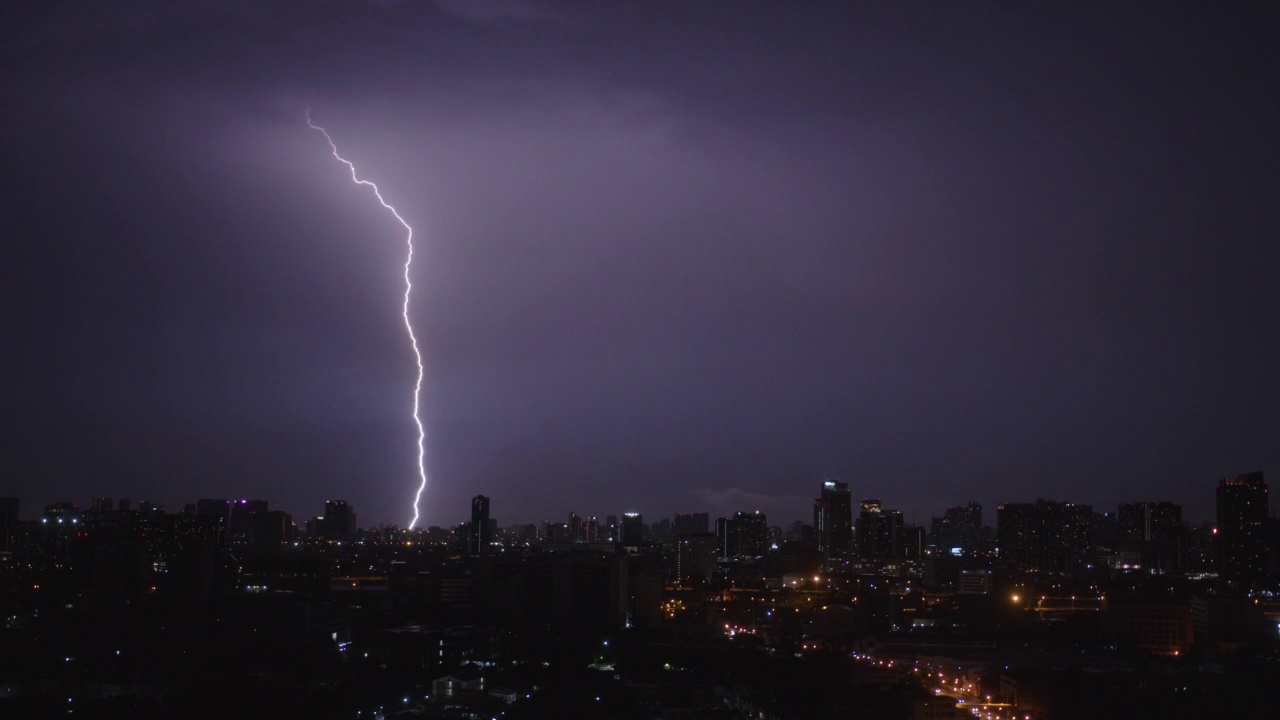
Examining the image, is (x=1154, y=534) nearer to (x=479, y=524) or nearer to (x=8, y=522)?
(x=479, y=524)

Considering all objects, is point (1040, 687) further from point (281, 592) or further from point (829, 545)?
point (829, 545)

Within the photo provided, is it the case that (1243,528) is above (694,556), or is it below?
above

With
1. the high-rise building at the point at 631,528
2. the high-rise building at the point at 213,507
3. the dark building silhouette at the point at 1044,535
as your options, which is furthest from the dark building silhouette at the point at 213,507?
the dark building silhouette at the point at 1044,535

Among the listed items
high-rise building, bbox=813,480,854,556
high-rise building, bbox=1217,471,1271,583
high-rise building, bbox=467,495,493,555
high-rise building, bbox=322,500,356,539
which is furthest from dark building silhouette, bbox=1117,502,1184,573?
high-rise building, bbox=322,500,356,539

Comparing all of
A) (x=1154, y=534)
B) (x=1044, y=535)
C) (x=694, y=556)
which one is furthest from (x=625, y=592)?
(x=1154, y=534)

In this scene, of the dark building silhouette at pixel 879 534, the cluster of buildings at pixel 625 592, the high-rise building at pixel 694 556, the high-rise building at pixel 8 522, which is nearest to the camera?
the cluster of buildings at pixel 625 592

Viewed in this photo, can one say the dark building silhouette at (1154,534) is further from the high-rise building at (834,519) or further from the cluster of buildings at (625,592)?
the high-rise building at (834,519)
